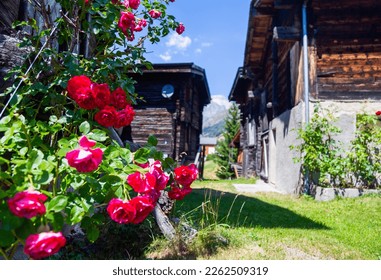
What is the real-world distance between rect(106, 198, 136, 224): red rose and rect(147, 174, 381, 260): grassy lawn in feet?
5.10

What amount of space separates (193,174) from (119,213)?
2.56 feet

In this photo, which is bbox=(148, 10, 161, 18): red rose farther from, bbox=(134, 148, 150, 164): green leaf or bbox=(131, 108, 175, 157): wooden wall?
bbox=(131, 108, 175, 157): wooden wall

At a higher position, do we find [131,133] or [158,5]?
[158,5]

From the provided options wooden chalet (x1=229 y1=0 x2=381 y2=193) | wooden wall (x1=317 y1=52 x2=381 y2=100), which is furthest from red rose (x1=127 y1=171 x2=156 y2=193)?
wooden wall (x1=317 y1=52 x2=381 y2=100)

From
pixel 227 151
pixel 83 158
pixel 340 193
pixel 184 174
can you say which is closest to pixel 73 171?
pixel 83 158

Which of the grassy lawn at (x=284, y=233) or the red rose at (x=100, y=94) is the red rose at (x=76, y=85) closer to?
the red rose at (x=100, y=94)

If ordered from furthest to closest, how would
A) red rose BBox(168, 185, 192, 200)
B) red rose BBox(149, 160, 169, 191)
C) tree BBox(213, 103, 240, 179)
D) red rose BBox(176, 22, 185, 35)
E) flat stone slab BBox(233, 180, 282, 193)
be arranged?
tree BBox(213, 103, 240, 179) < flat stone slab BBox(233, 180, 282, 193) < red rose BBox(176, 22, 185, 35) < red rose BBox(168, 185, 192, 200) < red rose BBox(149, 160, 169, 191)

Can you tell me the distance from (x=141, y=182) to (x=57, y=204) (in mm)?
443

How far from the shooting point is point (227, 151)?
88.5 feet

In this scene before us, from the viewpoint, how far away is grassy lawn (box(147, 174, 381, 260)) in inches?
122

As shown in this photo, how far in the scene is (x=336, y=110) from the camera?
7.27 meters

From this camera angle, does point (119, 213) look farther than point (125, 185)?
No
